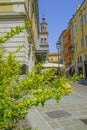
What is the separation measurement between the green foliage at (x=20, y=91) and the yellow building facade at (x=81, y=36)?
106 feet

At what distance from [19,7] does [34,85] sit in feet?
35.9

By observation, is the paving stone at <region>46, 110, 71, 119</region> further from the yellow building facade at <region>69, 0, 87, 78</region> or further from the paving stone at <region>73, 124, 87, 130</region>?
the yellow building facade at <region>69, 0, 87, 78</region>

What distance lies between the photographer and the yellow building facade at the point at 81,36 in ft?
116

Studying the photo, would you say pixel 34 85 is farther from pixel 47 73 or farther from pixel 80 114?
pixel 80 114

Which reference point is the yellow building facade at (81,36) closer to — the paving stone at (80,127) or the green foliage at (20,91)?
the paving stone at (80,127)

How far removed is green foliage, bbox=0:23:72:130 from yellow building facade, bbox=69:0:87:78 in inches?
1273

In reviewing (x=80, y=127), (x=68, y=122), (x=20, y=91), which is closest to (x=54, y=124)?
(x=68, y=122)

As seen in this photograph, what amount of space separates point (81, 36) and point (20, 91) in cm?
3509

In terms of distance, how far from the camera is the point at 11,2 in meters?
13.2

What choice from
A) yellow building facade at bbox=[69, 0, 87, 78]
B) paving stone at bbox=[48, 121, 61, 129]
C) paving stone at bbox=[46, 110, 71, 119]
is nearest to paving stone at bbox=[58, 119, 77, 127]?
paving stone at bbox=[48, 121, 61, 129]

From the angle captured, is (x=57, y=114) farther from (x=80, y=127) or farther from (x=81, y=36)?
(x=81, y=36)

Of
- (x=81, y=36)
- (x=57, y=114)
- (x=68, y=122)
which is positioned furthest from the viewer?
(x=81, y=36)

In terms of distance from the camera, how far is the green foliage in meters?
2.44

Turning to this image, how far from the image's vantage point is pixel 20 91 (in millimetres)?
2697
